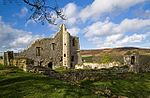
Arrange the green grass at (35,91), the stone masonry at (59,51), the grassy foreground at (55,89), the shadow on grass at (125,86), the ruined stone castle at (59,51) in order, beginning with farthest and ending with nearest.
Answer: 1. the stone masonry at (59,51)
2. the ruined stone castle at (59,51)
3. the shadow on grass at (125,86)
4. the grassy foreground at (55,89)
5. the green grass at (35,91)

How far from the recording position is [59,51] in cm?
6619

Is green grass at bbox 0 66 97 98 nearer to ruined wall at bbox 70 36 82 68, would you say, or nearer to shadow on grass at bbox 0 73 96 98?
shadow on grass at bbox 0 73 96 98

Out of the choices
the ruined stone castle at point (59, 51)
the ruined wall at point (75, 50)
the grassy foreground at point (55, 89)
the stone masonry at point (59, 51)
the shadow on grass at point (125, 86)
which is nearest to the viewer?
the grassy foreground at point (55, 89)

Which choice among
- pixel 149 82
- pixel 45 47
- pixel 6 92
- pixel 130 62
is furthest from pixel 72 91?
pixel 45 47

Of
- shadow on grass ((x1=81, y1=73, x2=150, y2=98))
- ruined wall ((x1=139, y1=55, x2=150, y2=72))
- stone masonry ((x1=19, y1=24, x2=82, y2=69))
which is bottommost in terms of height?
shadow on grass ((x1=81, y1=73, x2=150, y2=98))

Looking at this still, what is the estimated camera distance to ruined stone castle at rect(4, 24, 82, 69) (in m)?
63.1

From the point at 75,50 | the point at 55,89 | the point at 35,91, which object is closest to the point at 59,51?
the point at 75,50

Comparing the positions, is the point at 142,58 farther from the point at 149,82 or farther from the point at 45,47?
the point at 45,47

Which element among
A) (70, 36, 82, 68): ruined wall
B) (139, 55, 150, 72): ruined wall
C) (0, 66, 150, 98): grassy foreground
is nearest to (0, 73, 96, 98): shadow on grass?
(0, 66, 150, 98): grassy foreground

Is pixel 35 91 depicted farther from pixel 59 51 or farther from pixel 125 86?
pixel 59 51

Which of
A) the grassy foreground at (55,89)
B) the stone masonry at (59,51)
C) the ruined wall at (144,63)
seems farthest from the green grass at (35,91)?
the stone masonry at (59,51)

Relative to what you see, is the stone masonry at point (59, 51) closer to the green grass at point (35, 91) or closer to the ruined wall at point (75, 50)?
the ruined wall at point (75, 50)

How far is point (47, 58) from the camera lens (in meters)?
64.4

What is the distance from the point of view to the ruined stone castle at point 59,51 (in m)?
63.1
